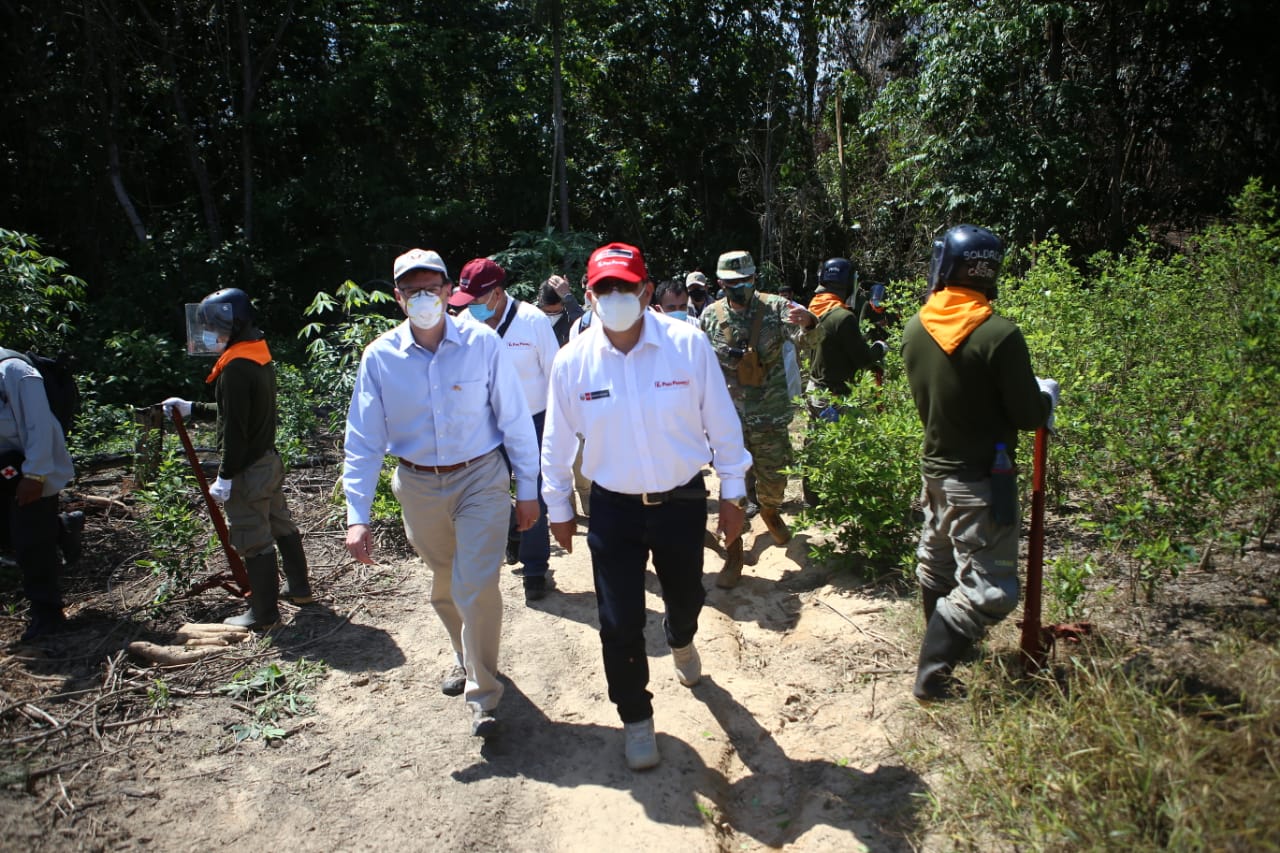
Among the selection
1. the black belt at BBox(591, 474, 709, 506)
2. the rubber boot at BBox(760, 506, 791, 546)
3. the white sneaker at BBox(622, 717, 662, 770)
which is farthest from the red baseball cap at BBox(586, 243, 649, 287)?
the rubber boot at BBox(760, 506, 791, 546)

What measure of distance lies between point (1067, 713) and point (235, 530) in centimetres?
424

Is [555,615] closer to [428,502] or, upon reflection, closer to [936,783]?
[428,502]

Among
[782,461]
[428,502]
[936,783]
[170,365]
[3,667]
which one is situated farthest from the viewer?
[170,365]

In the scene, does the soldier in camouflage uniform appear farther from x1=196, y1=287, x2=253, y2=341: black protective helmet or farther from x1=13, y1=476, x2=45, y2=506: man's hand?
x1=13, y1=476, x2=45, y2=506: man's hand

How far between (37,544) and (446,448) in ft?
9.83

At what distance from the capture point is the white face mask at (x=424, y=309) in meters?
3.59

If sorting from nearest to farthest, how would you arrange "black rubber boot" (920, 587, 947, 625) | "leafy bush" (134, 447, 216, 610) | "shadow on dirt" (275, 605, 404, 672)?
"black rubber boot" (920, 587, 947, 625) < "shadow on dirt" (275, 605, 404, 672) < "leafy bush" (134, 447, 216, 610)

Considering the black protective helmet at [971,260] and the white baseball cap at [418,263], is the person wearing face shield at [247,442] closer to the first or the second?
the white baseball cap at [418,263]

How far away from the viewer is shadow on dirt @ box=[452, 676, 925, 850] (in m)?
3.13

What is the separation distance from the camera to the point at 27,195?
14977 mm

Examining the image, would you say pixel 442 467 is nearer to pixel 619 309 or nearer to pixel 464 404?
pixel 464 404

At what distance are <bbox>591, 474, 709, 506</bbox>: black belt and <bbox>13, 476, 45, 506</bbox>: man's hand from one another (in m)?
3.42

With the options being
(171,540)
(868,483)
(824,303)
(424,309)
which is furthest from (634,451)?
(171,540)

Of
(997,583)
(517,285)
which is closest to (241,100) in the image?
(517,285)
